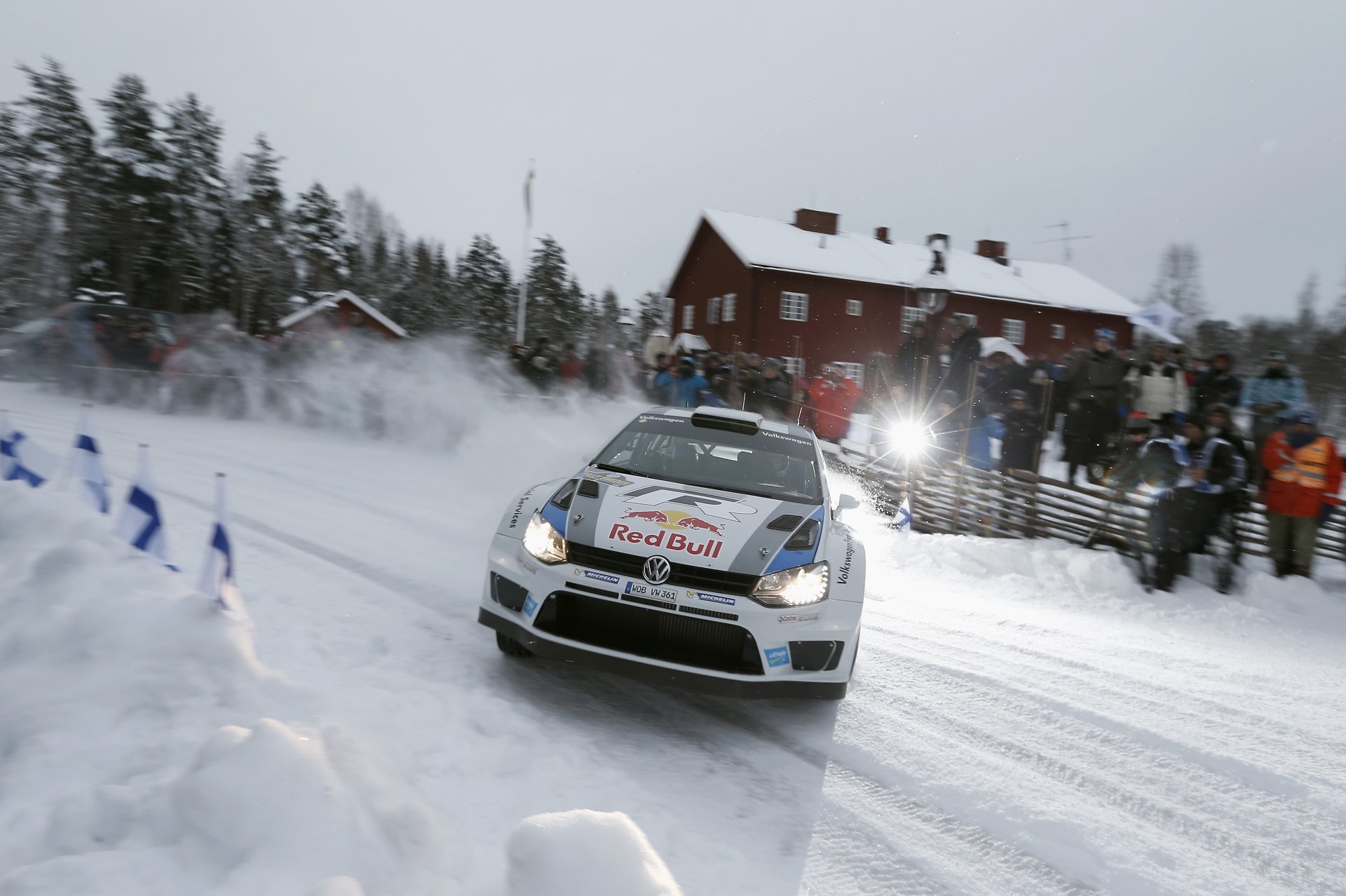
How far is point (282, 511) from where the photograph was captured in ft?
26.9

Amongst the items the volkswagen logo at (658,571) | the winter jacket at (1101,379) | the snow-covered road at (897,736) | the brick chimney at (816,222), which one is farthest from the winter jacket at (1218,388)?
the brick chimney at (816,222)

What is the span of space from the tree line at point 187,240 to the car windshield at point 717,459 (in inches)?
898

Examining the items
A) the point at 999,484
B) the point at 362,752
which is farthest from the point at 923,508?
the point at 362,752

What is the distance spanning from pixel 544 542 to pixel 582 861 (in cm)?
224

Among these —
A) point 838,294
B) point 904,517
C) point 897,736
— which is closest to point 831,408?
point 904,517

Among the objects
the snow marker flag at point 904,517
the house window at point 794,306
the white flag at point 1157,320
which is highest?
the house window at point 794,306

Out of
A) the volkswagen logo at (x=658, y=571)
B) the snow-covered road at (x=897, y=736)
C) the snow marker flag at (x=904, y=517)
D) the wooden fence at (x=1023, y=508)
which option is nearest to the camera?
the snow-covered road at (x=897, y=736)

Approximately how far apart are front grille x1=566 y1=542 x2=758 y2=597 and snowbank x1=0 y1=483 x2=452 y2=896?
1.36 metres

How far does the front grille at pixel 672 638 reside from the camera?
156 inches

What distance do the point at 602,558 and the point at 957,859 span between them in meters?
1.89

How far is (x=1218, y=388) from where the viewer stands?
10.3 m

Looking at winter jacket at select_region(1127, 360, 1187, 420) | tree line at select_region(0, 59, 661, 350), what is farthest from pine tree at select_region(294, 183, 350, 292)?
winter jacket at select_region(1127, 360, 1187, 420)

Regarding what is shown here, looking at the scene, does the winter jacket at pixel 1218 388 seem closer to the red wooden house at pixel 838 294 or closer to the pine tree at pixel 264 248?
the red wooden house at pixel 838 294

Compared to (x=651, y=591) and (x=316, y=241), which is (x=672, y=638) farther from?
(x=316, y=241)
